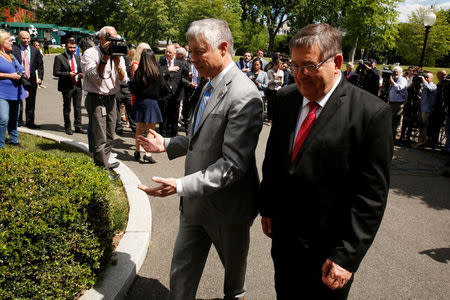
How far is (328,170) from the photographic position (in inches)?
70.2

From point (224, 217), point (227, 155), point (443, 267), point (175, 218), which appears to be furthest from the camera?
point (175, 218)

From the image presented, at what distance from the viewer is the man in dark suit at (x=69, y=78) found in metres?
7.97

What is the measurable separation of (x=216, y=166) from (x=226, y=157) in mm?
83

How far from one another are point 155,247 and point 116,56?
2.77m

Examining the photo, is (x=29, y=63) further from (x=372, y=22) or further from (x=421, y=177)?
(x=372, y=22)

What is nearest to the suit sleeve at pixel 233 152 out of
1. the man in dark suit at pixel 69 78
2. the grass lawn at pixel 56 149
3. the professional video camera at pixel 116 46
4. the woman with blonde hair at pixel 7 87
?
the grass lawn at pixel 56 149

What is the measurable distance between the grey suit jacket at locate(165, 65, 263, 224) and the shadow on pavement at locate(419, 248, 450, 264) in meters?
2.91

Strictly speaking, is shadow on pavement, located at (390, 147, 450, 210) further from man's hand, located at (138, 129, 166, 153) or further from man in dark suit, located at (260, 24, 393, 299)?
man's hand, located at (138, 129, 166, 153)

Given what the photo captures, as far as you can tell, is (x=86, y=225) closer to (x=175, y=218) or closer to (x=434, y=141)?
(x=175, y=218)

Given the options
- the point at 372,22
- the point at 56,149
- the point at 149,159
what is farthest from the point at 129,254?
the point at 372,22

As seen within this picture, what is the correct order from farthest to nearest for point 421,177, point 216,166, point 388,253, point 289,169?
point 421,177 → point 388,253 → point 216,166 → point 289,169

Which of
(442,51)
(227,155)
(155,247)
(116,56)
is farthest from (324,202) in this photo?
(442,51)

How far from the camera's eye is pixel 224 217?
7.41 feet

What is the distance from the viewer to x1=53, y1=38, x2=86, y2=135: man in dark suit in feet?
26.2
